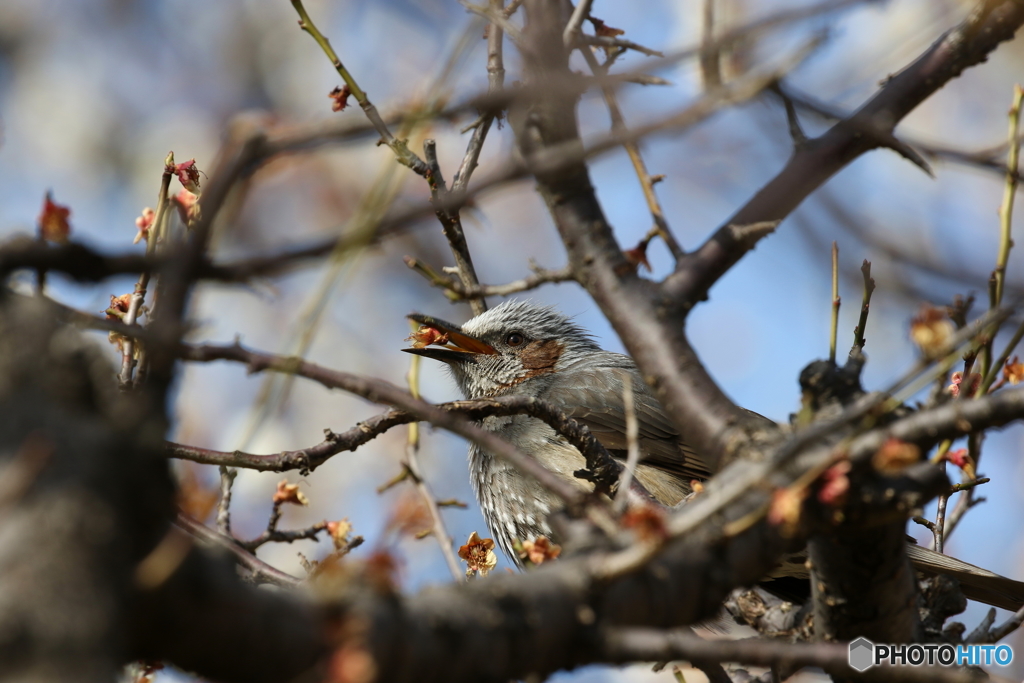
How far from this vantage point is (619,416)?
202 inches

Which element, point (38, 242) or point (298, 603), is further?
point (38, 242)

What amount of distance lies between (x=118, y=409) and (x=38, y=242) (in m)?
0.38

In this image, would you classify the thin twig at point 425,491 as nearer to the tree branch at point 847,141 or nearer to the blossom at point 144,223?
the blossom at point 144,223

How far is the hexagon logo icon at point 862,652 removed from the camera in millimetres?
1721

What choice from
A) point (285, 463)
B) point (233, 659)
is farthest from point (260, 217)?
point (233, 659)

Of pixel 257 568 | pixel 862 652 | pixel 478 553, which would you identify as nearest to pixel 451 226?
pixel 478 553

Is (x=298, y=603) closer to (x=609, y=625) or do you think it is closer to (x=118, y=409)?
(x=118, y=409)

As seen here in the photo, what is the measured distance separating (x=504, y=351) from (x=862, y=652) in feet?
13.7

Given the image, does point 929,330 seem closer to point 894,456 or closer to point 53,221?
point 894,456

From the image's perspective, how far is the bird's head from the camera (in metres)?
5.76

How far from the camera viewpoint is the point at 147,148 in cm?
846

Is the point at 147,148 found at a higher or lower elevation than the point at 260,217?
higher

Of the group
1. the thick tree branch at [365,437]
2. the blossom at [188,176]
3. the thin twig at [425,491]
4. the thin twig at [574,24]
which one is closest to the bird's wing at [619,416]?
the thin twig at [425,491]

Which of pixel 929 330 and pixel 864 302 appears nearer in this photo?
pixel 929 330
